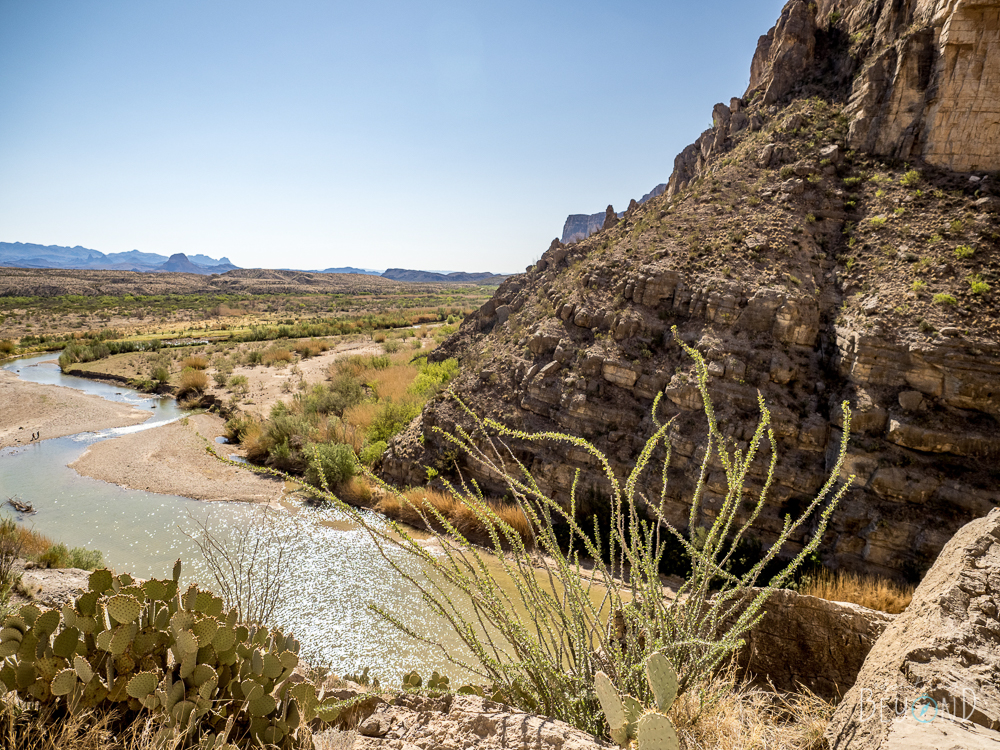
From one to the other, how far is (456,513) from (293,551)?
10.2 ft

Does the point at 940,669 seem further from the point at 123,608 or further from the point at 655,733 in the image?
the point at 123,608

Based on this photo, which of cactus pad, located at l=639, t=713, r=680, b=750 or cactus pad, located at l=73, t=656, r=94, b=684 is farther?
cactus pad, located at l=73, t=656, r=94, b=684

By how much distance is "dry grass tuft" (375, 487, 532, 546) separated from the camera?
9.38m

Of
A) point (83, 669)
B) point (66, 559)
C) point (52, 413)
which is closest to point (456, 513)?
point (66, 559)

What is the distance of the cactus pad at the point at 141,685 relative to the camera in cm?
220

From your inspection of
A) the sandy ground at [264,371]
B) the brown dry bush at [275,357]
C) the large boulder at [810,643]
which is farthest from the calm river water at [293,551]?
the brown dry bush at [275,357]

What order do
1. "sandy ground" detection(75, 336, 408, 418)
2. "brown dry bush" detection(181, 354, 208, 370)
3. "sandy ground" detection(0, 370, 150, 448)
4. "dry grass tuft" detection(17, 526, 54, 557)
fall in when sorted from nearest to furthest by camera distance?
"dry grass tuft" detection(17, 526, 54, 557) < "sandy ground" detection(0, 370, 150, 448) < "sandy ground" detection(75, 336, 408, 418) < "brown dry bush" detection(181, 354, 208, 370)

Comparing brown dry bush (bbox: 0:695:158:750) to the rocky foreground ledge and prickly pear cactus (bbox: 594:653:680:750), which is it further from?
Result: prickly pear cactus (bbox: 594:653:680:750)

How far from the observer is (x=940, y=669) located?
2.37 meters

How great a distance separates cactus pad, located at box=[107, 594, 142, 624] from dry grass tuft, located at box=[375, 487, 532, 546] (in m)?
6.59

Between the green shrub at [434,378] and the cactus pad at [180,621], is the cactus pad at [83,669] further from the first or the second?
the green shrub at [434,378]

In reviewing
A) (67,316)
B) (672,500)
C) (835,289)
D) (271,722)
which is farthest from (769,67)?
(67,316)

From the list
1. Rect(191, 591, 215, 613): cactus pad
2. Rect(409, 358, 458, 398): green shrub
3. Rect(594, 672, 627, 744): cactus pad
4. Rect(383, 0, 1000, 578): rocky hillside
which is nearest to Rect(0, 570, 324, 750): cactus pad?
Rect(191, 591, 215, 613): cactus pad

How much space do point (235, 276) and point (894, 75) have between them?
119 metres
